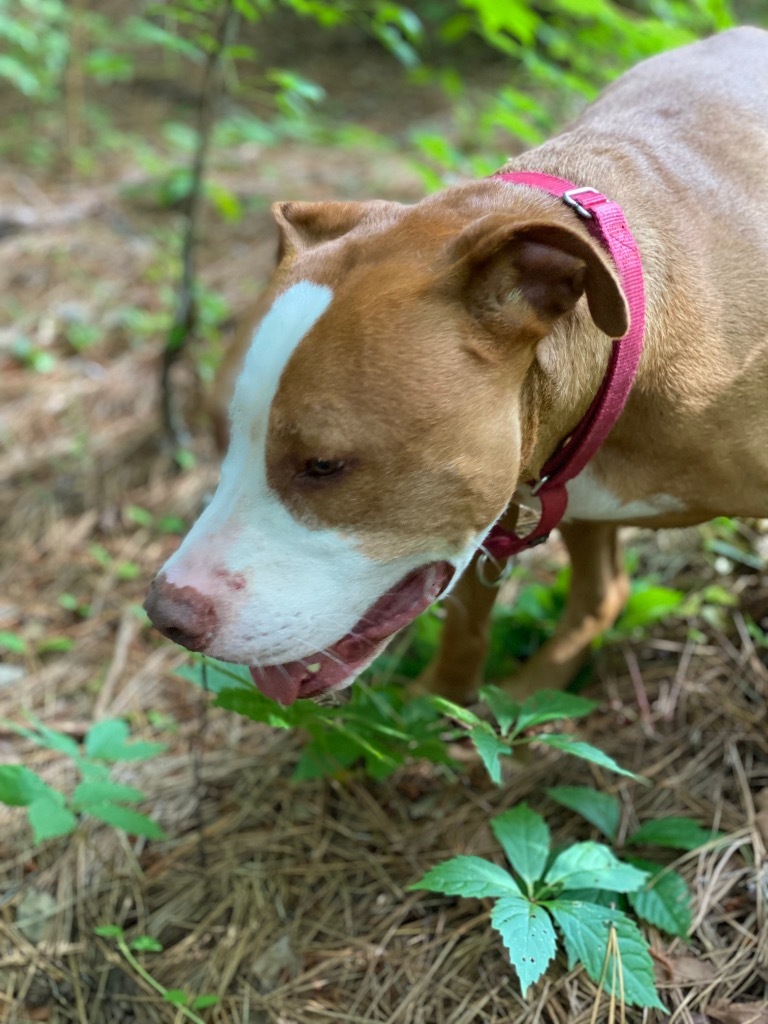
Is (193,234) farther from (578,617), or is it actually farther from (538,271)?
(538,271)

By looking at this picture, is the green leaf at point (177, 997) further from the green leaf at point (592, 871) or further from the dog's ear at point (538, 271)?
the dog's ear at point (538, 271)

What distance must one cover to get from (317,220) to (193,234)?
1.58m

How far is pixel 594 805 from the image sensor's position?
1.95 metres

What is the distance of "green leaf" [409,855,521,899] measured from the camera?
1.60 m

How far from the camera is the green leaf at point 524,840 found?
1.72m

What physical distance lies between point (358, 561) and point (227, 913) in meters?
0.97

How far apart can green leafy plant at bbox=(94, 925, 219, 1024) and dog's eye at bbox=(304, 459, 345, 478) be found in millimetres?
1038

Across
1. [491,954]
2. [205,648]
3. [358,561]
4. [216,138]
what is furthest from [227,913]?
[216,138]

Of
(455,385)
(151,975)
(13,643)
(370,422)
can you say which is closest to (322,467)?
(370,422)

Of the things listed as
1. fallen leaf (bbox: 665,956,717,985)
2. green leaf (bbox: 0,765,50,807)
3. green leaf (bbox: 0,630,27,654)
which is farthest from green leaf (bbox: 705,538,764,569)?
green leaf (bbox: 0,630,27,654)

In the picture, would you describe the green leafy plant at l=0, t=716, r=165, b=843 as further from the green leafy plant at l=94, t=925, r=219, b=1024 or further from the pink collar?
the pink collar

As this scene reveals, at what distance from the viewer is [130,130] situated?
671 centimetres

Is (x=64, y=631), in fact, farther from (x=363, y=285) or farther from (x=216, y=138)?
(x=216, y=138)

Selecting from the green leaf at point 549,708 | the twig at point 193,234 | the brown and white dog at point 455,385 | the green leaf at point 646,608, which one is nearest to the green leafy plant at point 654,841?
the green leaf at point 549,708
